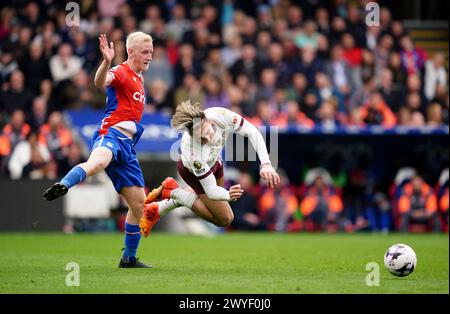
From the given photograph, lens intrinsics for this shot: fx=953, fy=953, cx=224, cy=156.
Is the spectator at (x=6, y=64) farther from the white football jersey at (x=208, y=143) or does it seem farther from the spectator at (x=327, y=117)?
the white football jersey at (x=208, y=143)

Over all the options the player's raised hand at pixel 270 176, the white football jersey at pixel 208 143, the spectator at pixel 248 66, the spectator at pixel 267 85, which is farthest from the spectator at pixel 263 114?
the player's raised hand at pixel 270 176

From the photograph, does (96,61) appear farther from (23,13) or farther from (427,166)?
(427,166)

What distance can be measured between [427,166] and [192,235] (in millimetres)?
5416

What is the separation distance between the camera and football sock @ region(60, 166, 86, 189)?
29.5 feet

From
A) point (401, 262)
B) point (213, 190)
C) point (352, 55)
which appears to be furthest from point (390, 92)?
point (401, 262)

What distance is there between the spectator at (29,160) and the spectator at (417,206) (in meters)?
6.95

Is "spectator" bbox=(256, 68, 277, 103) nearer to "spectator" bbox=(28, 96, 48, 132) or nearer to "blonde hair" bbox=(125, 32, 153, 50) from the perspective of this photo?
"spectator" bbox=(28, 96, 48, 132)

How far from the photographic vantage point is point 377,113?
1894 cm

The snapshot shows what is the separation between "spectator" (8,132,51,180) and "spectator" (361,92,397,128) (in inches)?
247

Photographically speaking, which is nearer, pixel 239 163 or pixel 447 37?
pixel 239 163

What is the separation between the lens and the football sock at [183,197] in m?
10.2

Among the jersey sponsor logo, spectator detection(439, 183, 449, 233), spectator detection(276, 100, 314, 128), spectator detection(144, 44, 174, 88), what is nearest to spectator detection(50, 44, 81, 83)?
spectator detection(144, 44, 174, 88)

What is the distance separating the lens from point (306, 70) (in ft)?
65.7

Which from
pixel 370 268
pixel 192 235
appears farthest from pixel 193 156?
pixel 192 235
